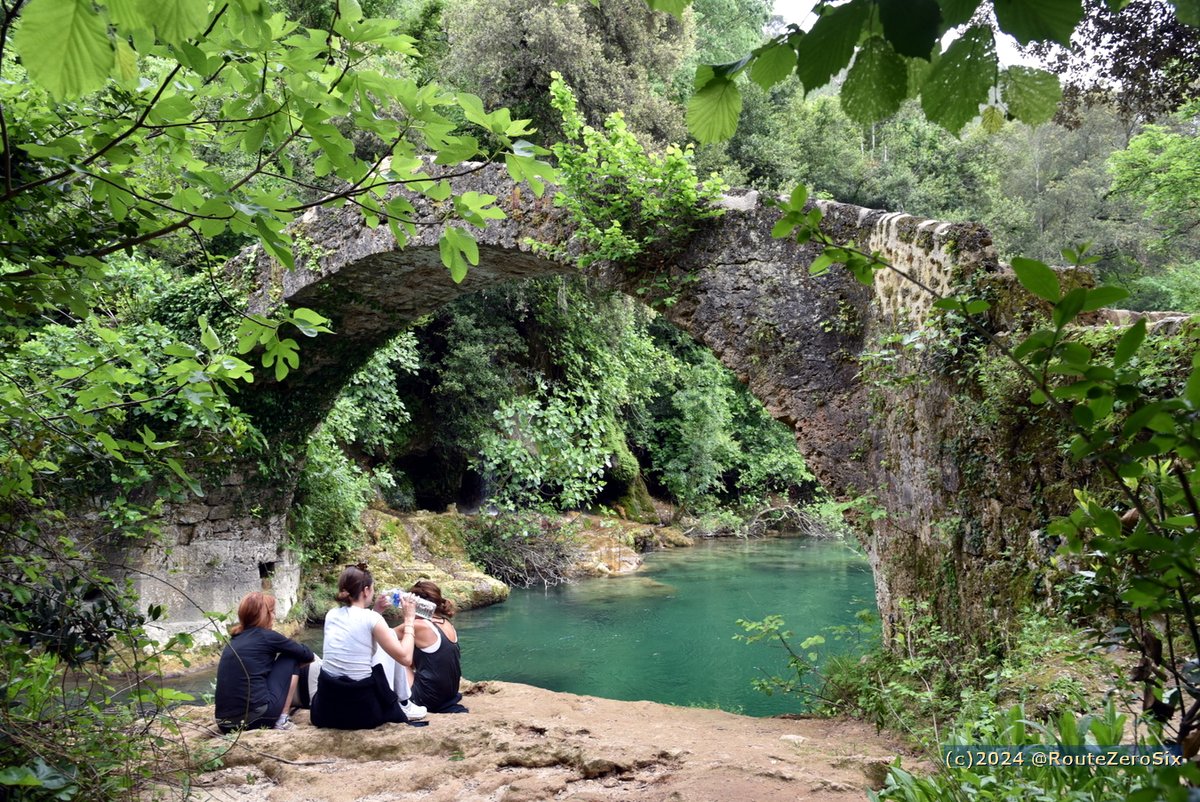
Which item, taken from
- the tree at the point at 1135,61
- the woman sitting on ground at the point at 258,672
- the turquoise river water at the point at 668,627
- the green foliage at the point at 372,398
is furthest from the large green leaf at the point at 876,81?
the green foliage at the point at 372,398

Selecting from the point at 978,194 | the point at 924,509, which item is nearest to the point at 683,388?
the point at 978,194

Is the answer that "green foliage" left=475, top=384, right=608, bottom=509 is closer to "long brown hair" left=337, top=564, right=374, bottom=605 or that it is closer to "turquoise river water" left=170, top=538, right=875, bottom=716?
"turquoise river water" left=170, top=538, right=875, bottom=716

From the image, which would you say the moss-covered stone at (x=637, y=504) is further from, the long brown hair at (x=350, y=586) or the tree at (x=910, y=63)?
the tree at (x=910, y=63)

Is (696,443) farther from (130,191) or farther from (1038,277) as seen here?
(1038,277)

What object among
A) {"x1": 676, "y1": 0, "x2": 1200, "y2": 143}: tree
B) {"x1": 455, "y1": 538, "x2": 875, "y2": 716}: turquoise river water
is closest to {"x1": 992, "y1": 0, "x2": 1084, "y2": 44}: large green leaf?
{"x1": 676, "y1": 0, "x2": 1200, "y2": 143}: tree

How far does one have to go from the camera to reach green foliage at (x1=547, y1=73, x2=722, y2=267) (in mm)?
4707

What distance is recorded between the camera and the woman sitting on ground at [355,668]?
358 centimetres

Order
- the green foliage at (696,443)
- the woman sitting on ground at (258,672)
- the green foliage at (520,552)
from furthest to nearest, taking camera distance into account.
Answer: the green foliage at (696,443), the green foliage at (520,552), the woman sitting on ground at (258,672)

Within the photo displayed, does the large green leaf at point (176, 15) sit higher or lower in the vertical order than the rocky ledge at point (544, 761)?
higher

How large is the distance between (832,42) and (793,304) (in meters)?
3.83

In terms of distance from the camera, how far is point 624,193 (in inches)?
194

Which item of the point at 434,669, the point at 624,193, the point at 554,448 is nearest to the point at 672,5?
the point at 434,669

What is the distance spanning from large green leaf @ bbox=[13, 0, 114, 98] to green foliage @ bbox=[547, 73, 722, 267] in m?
4.05

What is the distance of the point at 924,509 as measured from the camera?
12.7 ft
